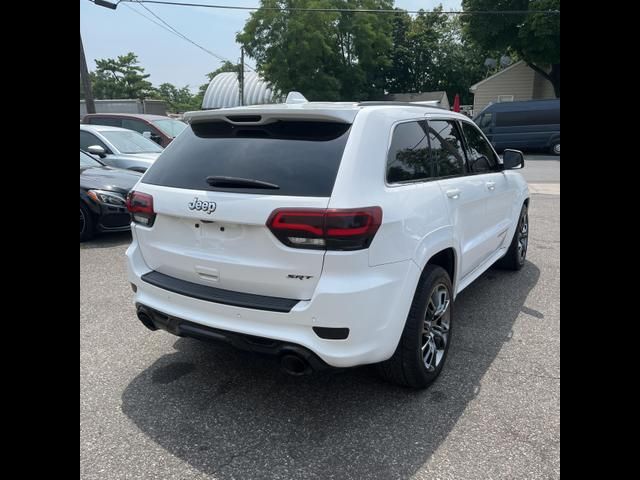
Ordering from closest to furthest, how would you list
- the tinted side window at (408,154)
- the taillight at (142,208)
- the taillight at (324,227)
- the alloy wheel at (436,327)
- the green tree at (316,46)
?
1. the taillight at (324,227)
2. the tinted side window at (408,154)
3. the taillight at (142,208)
4. the alloy wheel at (436,327)
5. the green tree at (316,46)

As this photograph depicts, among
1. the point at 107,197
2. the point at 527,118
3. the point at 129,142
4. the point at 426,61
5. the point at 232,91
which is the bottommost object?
the point at 107,197

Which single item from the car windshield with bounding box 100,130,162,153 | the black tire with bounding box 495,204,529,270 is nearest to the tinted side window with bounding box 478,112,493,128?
the car windshield with bounding box 100,130,162,153

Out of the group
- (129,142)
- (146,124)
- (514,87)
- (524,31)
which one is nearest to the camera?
(129,142)

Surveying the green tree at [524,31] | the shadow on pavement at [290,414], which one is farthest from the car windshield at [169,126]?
the green tree at [524,31]

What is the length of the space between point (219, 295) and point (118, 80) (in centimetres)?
7429

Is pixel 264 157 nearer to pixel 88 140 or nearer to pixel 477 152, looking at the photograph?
pixel 477 152

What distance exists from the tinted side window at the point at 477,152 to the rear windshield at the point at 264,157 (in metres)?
1.80

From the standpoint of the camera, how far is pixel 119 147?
31.1 ft

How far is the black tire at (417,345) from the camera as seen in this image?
9.31ft

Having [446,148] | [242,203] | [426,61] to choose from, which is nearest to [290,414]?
[242,203]

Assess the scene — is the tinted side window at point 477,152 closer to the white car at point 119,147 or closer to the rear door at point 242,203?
the rear door at point 242,203

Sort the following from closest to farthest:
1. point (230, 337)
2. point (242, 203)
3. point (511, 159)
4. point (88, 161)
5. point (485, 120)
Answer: point (242, 203), point (230, 337), point (511, 159), point (88, 161), point (485, 120)
